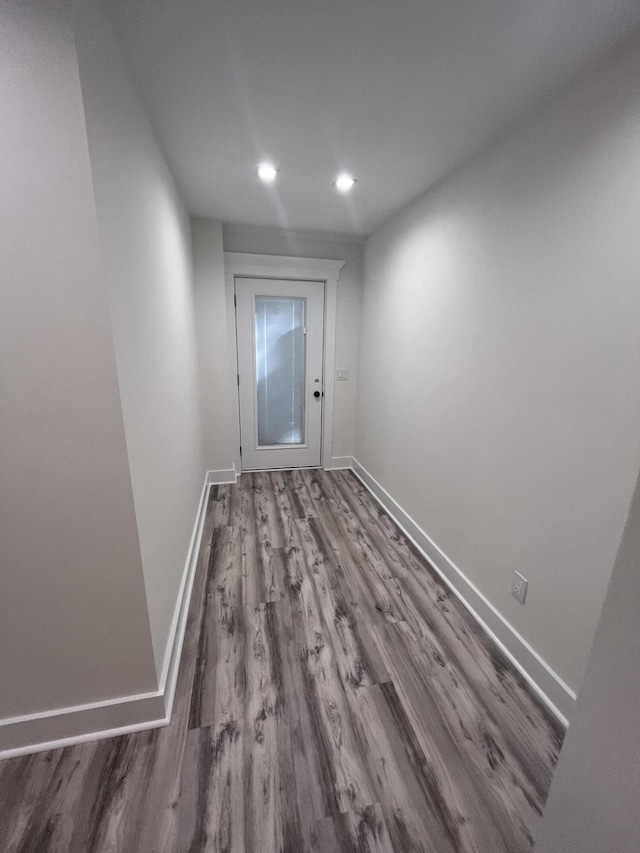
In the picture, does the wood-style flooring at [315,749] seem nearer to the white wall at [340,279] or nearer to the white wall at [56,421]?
the white wall at [56,421]

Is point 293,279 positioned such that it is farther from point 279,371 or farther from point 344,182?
point 344,182

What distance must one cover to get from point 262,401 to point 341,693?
259cm

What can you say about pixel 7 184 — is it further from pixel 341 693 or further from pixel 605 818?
pixel 341 693

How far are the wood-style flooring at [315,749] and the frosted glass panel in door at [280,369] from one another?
188cm

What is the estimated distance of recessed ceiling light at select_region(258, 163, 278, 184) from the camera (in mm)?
1840

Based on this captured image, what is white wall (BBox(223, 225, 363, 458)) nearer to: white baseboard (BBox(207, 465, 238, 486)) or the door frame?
the door frame

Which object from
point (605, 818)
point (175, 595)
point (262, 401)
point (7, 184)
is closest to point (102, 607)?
point (175, 595)

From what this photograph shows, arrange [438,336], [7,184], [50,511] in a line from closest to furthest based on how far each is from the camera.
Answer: [7,184] < [50,511] < [438,336]

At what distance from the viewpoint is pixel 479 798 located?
1059 millimetres

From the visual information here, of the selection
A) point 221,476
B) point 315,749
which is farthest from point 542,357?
point 221,476

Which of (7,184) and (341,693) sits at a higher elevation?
(7,184)

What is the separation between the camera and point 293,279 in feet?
10.4

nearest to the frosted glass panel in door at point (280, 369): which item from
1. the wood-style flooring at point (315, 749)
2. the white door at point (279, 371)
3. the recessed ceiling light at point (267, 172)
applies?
the white door at point (279, 371)

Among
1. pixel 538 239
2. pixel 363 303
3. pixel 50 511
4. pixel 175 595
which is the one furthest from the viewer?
pixel 363 303
